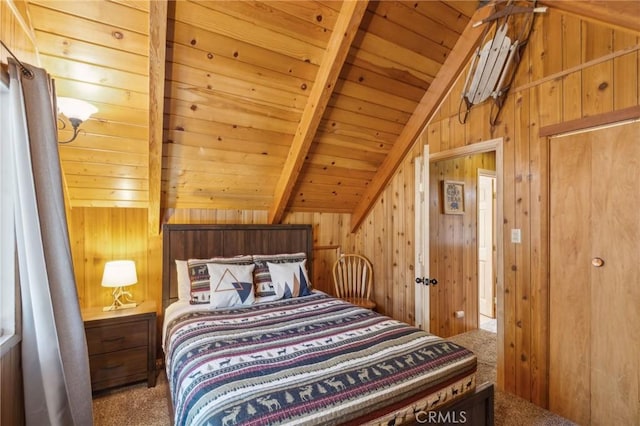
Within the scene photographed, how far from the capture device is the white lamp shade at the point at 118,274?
2371 mm

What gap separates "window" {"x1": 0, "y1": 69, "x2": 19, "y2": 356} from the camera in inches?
55.1

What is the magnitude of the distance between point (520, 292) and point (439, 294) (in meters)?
1.17

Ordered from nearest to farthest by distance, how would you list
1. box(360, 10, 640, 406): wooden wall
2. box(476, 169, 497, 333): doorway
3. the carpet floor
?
box(360, 10, 640, 406): wooden wall → the carpet floor → box(476, 169, 497, 333): doorway

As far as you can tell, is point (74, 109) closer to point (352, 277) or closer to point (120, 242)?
point (120, 242)

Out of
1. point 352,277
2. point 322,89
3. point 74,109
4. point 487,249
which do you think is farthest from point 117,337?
point 487,249

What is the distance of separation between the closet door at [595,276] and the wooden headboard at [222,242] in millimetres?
2199

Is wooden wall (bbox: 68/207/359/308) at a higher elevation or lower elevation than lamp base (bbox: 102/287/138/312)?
higher

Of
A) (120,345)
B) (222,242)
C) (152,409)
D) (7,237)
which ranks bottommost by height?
(152,409)

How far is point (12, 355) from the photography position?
1.38 meters

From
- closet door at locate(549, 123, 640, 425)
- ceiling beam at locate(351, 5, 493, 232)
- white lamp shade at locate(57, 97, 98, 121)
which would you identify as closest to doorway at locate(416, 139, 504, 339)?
ceiling beam at locate(351, 5, 493, 232)

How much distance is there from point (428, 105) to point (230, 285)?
2422mm

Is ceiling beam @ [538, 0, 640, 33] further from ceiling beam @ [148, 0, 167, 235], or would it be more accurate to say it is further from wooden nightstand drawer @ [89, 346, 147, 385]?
wooden nightstand drawer @ [89, 346, 147, 385]

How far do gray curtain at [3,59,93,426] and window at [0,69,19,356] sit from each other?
4cm

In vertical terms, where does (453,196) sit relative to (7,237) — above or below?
above
